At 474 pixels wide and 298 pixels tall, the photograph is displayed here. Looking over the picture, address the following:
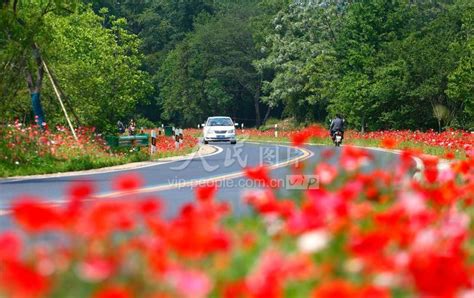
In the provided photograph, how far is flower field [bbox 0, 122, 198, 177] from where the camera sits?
91.7ft

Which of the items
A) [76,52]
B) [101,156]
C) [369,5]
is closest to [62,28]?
[76,52]

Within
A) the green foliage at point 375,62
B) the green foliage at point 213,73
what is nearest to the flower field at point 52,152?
the green foliage at point 375,62

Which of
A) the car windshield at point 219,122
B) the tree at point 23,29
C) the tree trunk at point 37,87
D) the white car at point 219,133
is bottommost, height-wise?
the white car at point 219,133

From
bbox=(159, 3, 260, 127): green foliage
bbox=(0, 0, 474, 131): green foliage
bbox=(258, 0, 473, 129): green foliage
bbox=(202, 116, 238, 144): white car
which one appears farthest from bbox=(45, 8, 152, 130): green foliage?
bbox=(159, 3, 260, 127): green foliage

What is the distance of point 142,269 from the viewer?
4629 mm

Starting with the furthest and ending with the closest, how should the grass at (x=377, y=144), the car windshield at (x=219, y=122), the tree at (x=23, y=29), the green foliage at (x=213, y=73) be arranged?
the green foliage at (x=213, y=73)
the car windshield at (x=219, y=122)
the grass at (x=377, y=144)
the tree at (x=23, y=29)

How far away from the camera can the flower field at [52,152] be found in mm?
27953

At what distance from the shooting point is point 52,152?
31.0 meters

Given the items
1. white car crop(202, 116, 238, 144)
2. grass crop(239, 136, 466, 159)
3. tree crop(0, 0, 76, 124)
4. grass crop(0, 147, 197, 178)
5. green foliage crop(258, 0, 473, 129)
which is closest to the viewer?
grass crop(0, 147, 197, 178)

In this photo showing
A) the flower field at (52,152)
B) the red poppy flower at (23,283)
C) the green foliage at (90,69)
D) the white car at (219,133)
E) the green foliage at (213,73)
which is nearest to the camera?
the red poppy flower at (23,283)

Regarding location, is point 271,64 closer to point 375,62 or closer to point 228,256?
point 375,62

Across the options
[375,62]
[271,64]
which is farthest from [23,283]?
[271,64]

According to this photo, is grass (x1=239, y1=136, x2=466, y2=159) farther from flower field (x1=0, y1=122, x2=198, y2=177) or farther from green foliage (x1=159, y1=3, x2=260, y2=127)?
green foliage (x1=159, y1=3, x2=260, y2=127)

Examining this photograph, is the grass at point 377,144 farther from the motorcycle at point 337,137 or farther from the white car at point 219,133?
the white car at point 219,133
